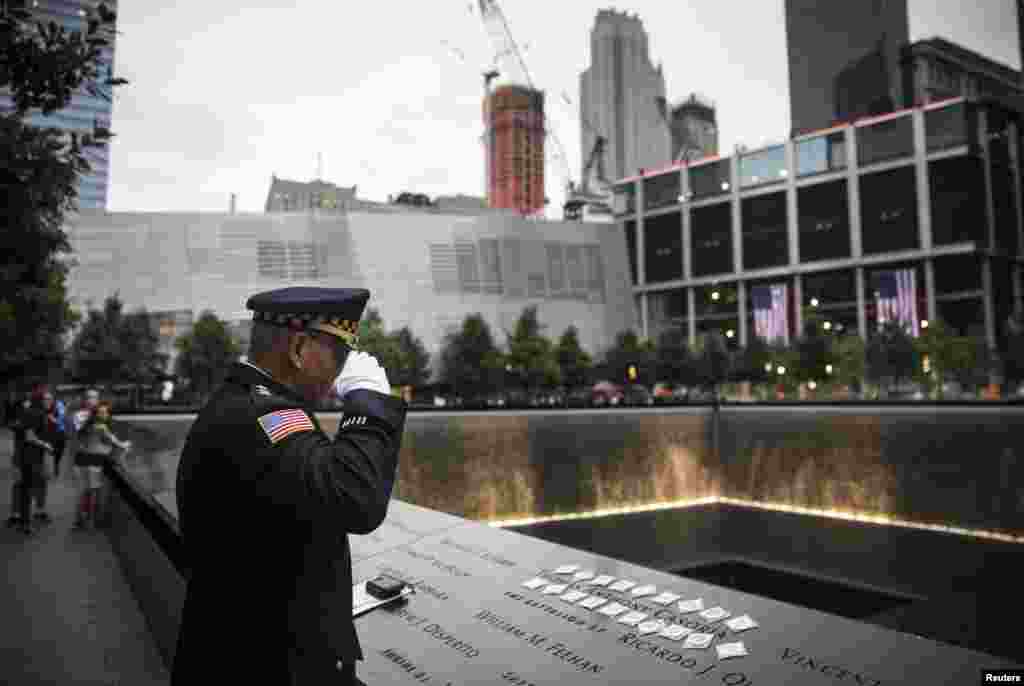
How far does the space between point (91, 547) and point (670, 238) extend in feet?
254

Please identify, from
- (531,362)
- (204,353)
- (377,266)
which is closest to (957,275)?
(531,362)

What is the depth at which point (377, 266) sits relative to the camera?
60594mm

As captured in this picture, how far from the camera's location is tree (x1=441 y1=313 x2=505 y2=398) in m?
56.6

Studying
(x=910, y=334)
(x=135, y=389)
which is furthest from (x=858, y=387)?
(x=135, y=389)

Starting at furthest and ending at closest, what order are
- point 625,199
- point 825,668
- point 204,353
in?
point 625,199 < point 204,353 < point 825,668

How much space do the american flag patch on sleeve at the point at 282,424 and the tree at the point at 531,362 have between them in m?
55.2

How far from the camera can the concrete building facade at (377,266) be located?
54281 mm

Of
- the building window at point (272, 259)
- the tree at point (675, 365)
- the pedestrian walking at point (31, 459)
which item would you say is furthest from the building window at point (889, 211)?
the pedestrian walking at point (31, 459)

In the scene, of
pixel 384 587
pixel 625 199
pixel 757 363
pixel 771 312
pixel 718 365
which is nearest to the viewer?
pixel 384 587

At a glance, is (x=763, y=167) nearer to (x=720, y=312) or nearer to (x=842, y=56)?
(x=720, y=312)

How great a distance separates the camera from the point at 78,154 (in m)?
4.80

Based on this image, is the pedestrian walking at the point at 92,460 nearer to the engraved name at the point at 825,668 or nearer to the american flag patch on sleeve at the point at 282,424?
the american flag patch on sleeve at the point at 282,424

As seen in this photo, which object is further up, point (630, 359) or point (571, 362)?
point (630, 359)

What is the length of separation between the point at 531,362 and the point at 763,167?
126 feet
